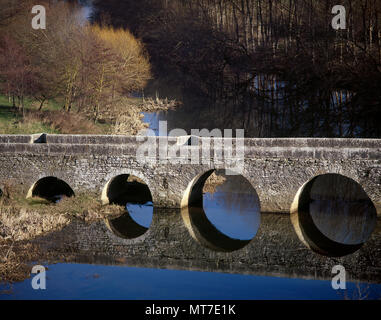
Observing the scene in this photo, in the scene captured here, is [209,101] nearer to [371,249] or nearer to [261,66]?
[261,66]

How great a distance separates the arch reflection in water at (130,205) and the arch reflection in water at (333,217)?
18.4 ft

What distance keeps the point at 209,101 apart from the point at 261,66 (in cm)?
567

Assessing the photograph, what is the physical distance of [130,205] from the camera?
2302 centimetres

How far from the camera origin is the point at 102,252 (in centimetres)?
1869

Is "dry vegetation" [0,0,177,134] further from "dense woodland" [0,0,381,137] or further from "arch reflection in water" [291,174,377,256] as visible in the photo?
"arch reflection in water" [291,174,377,256]

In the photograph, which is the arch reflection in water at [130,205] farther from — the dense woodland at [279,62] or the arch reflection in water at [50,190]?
the dense woodland at [279,62]

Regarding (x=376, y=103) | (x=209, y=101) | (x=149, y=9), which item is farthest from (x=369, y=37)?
(x=149, y=9)

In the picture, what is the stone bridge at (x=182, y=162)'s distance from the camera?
65.1 feet

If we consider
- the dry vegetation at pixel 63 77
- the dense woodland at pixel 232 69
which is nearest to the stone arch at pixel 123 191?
the dry vegetation at pixel 63 77

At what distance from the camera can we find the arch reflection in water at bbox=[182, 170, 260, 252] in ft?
65.9

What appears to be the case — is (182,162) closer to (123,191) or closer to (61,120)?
(123,191)

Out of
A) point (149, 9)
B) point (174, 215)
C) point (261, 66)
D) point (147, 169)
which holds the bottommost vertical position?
point (174, 215)

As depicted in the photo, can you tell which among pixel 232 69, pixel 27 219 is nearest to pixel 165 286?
pixel 27 219

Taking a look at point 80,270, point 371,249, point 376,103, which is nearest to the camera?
point 80,270
